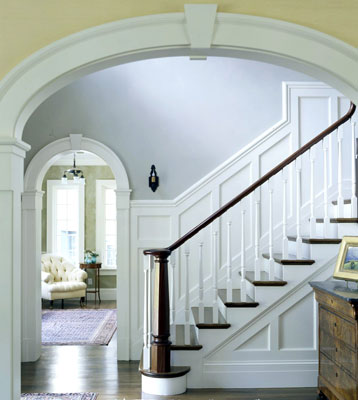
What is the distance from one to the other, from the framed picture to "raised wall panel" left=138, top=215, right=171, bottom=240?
7.69ft

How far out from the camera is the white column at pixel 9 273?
2820 millimetres

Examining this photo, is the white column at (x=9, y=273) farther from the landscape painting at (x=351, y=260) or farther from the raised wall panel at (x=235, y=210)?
the raised wall panel at (x=235, y=210)

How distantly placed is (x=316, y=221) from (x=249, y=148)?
122 centimetres

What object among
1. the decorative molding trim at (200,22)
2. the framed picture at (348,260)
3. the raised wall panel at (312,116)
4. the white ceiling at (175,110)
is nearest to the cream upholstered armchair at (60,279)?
the white ceiling at (175,110)

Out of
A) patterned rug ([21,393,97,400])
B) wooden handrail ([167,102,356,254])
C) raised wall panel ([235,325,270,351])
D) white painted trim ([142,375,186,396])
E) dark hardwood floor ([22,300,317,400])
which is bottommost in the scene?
dark hardwood floor ([22,300,317,400])

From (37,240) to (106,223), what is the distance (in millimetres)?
4227

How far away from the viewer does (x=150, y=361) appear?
4320 mm

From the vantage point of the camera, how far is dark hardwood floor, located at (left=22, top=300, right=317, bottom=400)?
430cm

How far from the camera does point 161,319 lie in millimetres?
4273

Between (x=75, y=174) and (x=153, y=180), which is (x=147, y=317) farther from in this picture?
(x=75, y=174)

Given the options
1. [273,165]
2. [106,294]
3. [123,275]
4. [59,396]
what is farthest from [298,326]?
[106,294]

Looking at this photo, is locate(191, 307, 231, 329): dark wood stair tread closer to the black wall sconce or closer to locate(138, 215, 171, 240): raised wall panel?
locate(138, 215, 171, 240): raised wall panel

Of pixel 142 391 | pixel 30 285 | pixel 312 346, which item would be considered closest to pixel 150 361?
pixel 142 391

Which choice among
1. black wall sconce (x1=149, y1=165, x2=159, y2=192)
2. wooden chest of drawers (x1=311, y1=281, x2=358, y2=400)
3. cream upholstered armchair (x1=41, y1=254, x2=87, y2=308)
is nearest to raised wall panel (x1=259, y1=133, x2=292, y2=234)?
black wall sconce (x1=149, y1=165, x2=159, y2=192)
